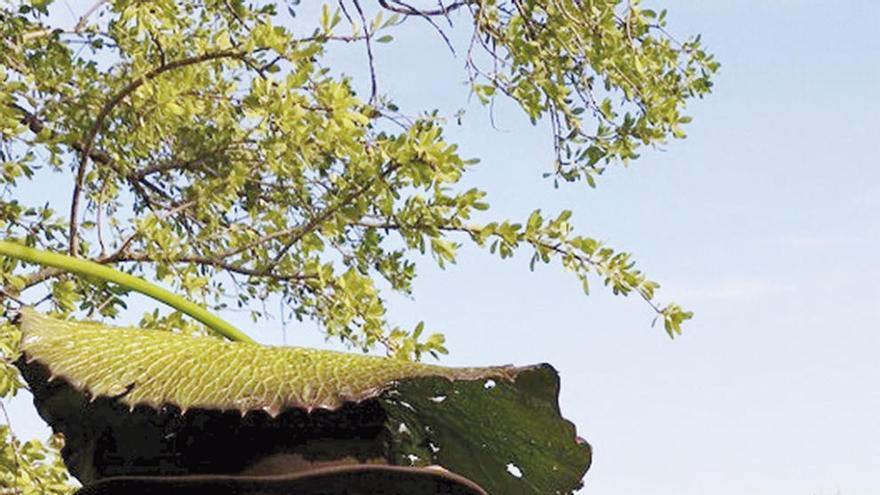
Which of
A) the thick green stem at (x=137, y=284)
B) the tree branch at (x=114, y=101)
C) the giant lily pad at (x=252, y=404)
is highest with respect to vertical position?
the tree branch at (x=114, y=101)

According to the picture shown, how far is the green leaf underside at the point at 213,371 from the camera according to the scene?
50 cm

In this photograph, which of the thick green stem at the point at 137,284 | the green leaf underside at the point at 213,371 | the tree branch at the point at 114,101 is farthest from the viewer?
the tree branch at the point at 114,101

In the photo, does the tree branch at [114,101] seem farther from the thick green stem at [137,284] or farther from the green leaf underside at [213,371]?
the green leaf underside at [213,371]

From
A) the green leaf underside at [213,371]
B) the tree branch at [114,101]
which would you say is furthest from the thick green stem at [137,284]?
the tree branch at [114,101]

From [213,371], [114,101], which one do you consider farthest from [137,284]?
[114,101]

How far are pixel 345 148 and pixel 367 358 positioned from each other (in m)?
2.72

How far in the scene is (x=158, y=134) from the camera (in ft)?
13.7

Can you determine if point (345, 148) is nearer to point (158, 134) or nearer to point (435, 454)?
point (158, 134)

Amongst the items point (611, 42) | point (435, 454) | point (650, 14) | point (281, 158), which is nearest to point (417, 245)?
point (281, 158)

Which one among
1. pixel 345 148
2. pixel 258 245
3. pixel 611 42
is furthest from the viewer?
pixel 611 42

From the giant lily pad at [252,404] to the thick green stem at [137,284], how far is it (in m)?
0.04

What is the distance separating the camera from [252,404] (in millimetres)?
500

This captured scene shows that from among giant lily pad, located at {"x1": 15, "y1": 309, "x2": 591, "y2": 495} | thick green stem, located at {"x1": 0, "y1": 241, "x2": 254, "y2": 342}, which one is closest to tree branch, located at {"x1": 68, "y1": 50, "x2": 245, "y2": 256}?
thick green stem, located at {"x1": 0, "y1": 241, "x2": 254, "y2": 342}

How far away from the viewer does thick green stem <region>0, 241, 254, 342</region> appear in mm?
613
